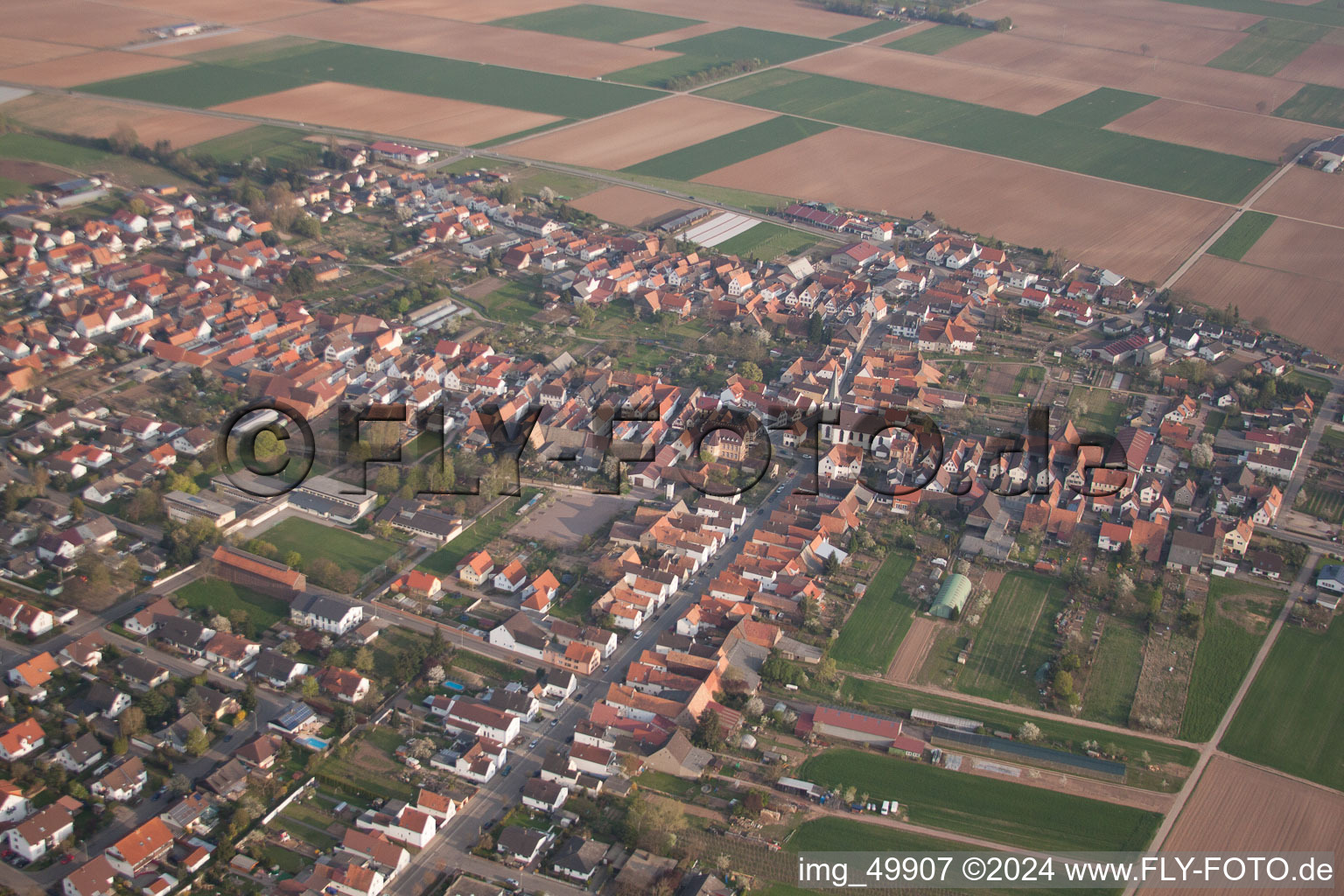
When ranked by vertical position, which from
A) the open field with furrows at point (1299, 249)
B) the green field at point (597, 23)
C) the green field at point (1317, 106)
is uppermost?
the green field at point (597, 23)

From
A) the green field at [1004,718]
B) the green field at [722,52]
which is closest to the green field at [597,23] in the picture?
the green field at [722,52]

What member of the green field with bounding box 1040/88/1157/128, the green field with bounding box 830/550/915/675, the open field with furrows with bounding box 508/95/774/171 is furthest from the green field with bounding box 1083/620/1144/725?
the green field with bounding box 1040/88/1157/128

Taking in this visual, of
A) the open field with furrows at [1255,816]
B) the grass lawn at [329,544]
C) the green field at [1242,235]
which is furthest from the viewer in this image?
the green field at [1242,235]

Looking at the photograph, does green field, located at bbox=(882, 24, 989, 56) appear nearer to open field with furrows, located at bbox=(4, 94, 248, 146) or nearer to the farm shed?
open field with furrows, located at bbox=(4, 94, 248, 146)

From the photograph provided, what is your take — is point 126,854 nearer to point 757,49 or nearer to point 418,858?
point 418,858

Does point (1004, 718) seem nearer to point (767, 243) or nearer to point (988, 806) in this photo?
point (988, 806)

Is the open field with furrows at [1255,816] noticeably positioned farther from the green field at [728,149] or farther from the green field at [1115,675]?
the green field at [728,149]
